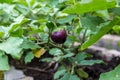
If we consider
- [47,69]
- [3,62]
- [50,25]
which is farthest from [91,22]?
[47,69]

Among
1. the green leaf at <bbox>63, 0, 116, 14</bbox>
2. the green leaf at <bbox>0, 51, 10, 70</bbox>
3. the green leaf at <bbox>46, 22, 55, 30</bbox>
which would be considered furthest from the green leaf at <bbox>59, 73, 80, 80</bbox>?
the green leaf at <bbox>63, 0, 116, 14</bbox>

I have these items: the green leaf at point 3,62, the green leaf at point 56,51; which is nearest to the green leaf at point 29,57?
the green leaf at point 56,51

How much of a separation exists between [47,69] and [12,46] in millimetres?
1018

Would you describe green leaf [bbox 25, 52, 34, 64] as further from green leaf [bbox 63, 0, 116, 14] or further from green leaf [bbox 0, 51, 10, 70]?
green leaf [bbox 63, 0, 116, 14]

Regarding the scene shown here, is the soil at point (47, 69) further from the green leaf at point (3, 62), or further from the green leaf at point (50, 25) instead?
the green leaf at point (3, 62)

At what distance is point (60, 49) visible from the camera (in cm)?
124

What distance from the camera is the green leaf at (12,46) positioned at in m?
0.87

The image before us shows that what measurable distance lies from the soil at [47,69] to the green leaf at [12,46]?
0.82m

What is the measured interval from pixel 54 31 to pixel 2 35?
21 centimetres

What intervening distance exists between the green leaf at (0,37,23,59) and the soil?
819mm

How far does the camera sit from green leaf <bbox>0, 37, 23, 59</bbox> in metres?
0.87

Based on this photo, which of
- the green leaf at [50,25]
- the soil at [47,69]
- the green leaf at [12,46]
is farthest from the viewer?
the soil at [47,69]

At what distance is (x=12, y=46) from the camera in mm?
890

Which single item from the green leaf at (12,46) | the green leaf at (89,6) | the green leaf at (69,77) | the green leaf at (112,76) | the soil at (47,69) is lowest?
the soil at (47,69)
